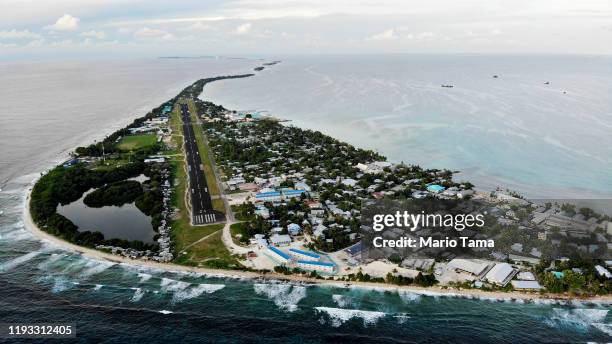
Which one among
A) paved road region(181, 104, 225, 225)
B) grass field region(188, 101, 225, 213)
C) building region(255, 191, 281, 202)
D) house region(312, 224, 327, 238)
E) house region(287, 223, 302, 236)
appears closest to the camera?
house region(312, 224, 327, 238)

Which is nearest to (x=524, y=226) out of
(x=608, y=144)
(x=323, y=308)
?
(x=323, y=308)

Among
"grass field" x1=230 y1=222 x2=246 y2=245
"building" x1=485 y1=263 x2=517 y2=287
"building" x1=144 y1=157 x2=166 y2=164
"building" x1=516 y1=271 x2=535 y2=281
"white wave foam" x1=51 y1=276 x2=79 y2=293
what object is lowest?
"white wave foam" x1=51 y1=276 x2=79 y2=293

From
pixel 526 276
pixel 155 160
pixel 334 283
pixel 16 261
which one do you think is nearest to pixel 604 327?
pixel 526 276

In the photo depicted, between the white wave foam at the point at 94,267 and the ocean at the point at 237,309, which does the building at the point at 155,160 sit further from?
the white wave foam at the point at 94,267

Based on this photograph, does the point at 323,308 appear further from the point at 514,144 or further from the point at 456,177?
the point at 514,144

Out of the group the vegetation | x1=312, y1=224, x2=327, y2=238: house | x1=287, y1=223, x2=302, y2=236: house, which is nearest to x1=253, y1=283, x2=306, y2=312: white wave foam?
x1=312, y1=224, x2=327, y2=238: house

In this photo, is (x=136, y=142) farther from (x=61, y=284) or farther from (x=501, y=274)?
(x=501, y=274)

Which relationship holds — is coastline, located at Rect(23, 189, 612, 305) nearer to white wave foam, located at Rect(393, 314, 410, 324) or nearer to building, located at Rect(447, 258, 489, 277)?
building, located at Rect(447, 258, 489, 277)
